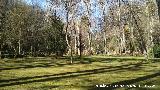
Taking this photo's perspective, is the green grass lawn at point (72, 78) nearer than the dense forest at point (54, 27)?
Yes

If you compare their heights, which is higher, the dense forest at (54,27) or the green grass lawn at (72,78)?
the dense forest at (54,27)

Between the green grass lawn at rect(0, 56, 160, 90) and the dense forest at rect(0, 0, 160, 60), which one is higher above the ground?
the dense forest at rect(0, 0, 160, 60)

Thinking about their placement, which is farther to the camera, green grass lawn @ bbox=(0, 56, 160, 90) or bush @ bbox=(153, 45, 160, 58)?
bush @ bbox=(153, 45, 160, 58)

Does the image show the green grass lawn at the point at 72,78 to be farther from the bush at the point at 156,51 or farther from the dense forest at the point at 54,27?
the bush at the point at 156,51

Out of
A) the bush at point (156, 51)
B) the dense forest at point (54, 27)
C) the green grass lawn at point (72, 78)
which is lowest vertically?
the green grass lawn at point (72, 78)

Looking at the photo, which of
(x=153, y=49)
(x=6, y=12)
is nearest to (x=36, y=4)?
(x=6, y=12)

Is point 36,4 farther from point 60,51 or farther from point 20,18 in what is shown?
point 20,18

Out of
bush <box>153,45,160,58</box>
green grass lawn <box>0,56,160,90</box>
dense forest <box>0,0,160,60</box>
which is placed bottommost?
green grass lawn <box>0,56,160,90</box>

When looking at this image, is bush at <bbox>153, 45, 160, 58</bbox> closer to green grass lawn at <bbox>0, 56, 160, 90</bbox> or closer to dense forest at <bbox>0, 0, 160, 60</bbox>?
dense forest at <bbox>0, 0, 160, 60</bbox>

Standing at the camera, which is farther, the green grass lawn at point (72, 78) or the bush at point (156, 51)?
the bush at point (156, 51)

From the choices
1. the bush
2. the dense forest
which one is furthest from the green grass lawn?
the bush

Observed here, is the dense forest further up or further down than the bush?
further up

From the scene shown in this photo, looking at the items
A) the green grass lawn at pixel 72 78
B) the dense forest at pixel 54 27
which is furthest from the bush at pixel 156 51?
the green grass lawn at pixel 72 78

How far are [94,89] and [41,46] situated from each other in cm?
5897
